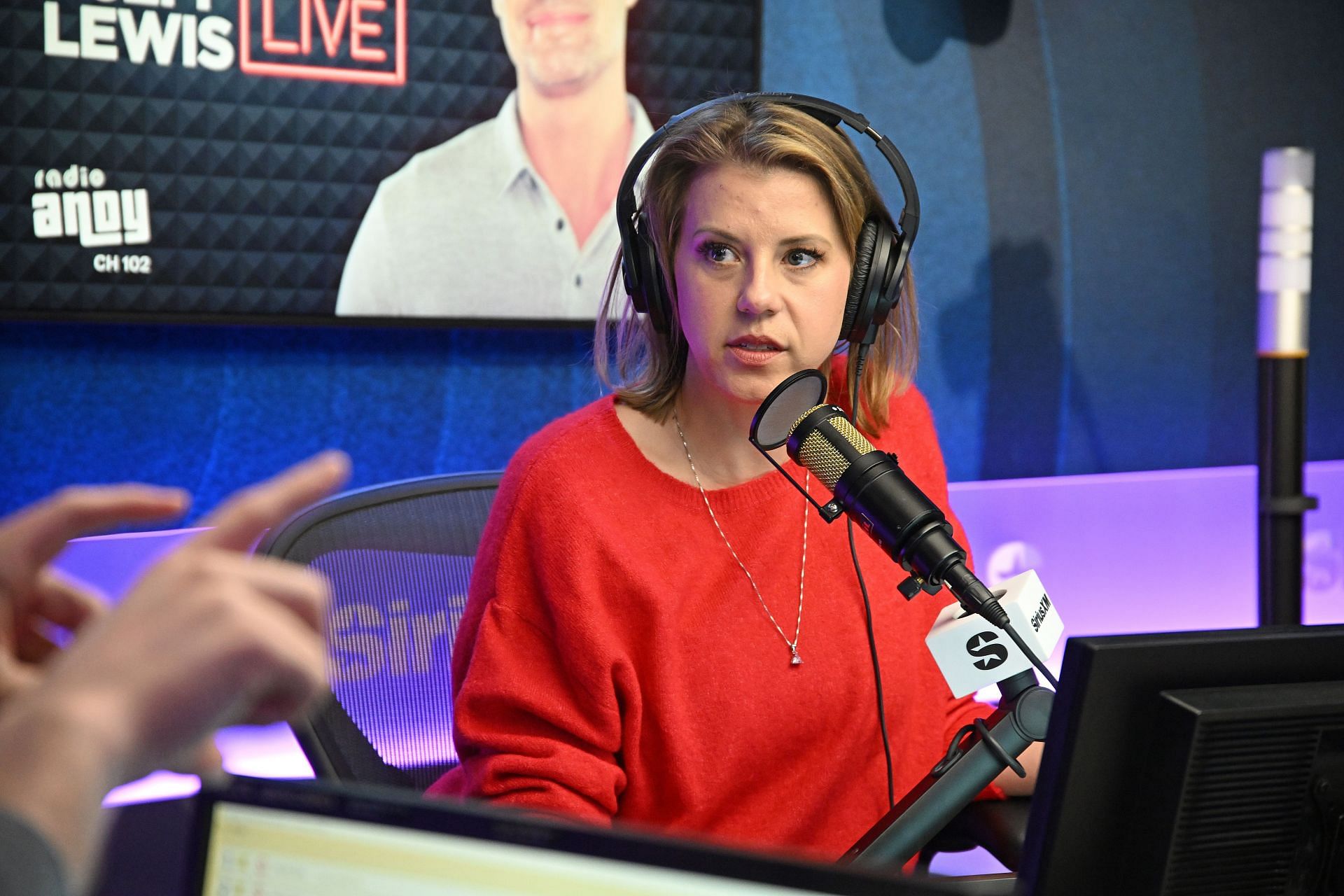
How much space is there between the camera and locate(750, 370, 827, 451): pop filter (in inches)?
38.4

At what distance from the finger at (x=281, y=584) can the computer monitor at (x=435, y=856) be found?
0.46 feet

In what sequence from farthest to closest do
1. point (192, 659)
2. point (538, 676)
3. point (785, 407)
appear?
1. point (538, 676)
2. point (785, 407)
3. point (192, 659)

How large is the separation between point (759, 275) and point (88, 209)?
1.35 meters

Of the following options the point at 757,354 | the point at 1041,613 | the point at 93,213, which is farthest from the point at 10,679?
the point at 93,213

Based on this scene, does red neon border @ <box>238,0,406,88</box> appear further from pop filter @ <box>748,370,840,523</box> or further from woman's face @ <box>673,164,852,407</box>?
pop filter @ <box>748,370,840,523</box>

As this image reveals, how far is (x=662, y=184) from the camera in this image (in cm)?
132

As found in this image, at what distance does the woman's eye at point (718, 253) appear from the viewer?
1243 millimetres

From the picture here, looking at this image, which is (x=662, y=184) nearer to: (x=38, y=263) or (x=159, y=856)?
(x=159, y=856)

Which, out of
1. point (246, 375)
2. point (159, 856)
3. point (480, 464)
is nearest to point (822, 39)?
point (480, 464)

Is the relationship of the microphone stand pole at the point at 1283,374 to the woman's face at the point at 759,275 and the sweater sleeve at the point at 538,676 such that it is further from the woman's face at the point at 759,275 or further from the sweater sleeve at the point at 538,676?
the sweater sleeve at the point at 538,676

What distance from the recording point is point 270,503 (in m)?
0.37

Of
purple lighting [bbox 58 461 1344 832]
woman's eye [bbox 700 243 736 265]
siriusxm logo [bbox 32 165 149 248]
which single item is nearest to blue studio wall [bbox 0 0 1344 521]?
purple lighting [bbox 58 461 1344 832]

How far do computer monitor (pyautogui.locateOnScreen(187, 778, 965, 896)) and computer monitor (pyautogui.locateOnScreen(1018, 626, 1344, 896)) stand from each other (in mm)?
233

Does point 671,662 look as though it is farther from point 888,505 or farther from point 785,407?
point 888,505
